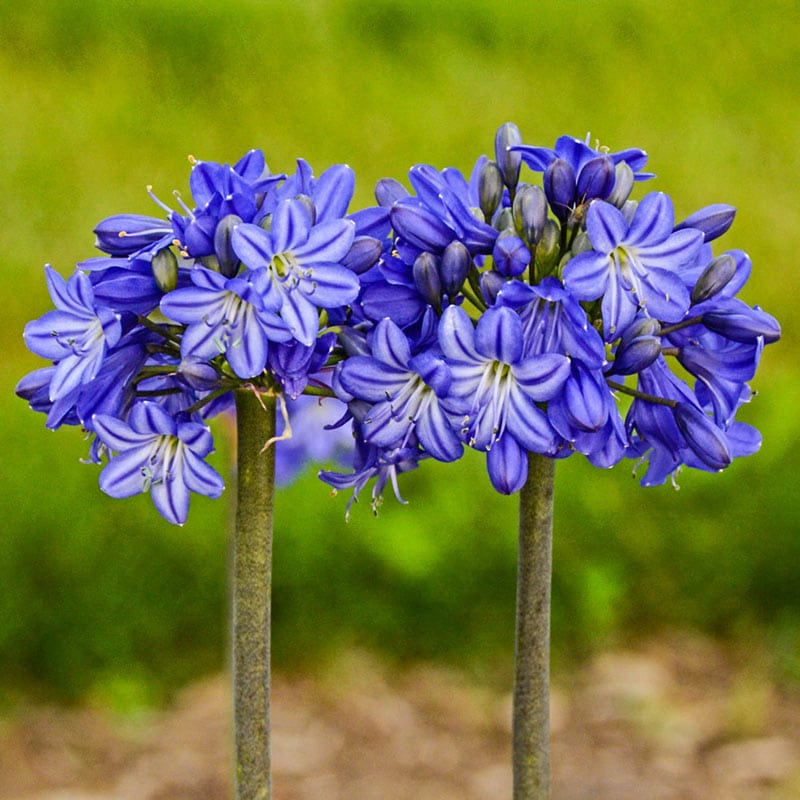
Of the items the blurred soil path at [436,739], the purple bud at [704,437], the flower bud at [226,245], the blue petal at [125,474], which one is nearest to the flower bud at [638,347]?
the purple bud at [704,437]

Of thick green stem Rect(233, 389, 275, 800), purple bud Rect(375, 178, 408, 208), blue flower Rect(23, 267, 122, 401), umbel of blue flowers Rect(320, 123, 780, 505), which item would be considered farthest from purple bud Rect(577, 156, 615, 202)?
blue flower Rect(23, 267, 122, 401)

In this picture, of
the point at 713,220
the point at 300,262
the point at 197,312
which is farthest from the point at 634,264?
the point at 197,312

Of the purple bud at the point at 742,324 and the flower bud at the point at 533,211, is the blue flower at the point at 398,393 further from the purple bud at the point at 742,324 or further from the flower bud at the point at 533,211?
the purple bud at the point at 742,324

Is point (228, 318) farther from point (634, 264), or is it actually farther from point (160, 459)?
point (634, 264)

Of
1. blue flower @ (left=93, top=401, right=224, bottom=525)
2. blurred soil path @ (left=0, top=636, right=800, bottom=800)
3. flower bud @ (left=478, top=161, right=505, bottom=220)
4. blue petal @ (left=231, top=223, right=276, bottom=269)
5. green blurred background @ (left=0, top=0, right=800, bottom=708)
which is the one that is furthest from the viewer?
green blurred background @ (left=0, top=0, right=800, bottom=708)

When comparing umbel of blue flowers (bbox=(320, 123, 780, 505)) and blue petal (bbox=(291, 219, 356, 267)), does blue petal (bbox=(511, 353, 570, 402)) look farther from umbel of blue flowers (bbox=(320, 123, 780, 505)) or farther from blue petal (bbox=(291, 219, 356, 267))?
blue petal (bbox=(291, 219, 356, 267))

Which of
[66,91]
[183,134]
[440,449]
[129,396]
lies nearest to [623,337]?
[440,449]
